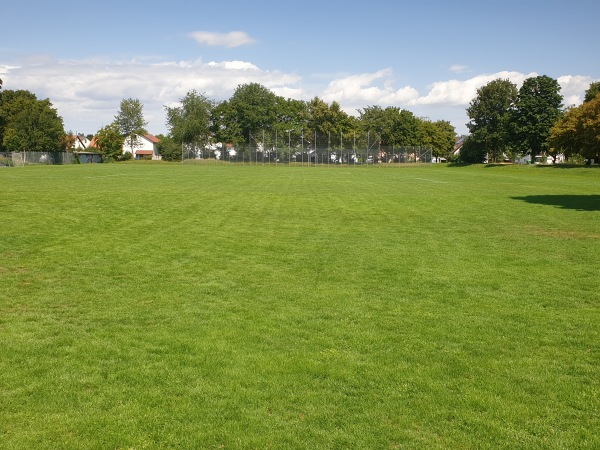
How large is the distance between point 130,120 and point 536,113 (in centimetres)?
7843

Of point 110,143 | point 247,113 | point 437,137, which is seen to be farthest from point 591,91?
point 110,143

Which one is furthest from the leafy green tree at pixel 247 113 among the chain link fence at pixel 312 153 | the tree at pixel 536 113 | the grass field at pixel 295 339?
the grass field at pixel 295 339

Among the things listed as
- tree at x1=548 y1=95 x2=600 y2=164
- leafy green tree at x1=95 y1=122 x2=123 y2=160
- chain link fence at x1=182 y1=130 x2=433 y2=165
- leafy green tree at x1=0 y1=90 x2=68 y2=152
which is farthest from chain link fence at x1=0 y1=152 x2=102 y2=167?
tree at x1=548 y1=95 x2=600 y2=164

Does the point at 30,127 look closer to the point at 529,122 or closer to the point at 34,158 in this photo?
the point at 34,158

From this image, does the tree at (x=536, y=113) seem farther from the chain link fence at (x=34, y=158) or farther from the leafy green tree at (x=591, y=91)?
the chain link fence at (x=34, y=158)

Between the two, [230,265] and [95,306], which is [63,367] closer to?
[95,306]

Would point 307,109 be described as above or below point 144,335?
above

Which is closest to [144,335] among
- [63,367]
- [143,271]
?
[63,367]

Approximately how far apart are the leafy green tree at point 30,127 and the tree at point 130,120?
2010 centimetres

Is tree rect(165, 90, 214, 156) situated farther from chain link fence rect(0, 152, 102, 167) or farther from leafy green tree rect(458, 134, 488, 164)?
leafy green tree rect(458, 134, 488, 164)

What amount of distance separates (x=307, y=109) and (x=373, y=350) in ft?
334

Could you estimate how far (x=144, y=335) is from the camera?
6.73 m

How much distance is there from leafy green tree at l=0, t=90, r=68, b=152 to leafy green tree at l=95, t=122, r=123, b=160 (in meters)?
10.9

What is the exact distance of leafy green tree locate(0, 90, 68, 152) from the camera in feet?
279
